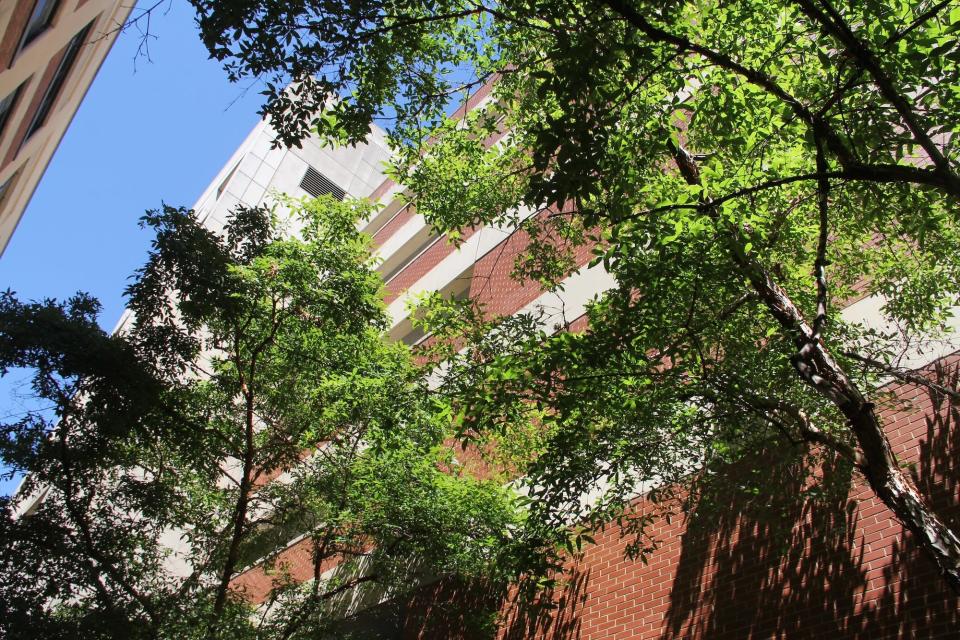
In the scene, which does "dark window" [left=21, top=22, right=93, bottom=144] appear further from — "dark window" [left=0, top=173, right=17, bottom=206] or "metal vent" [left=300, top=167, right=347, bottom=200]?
"metal vent" [left=300, top=167, right=347, bottom=200]

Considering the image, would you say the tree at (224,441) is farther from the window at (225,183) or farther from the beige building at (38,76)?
the window at (225,183)

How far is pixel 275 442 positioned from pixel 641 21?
910 cm

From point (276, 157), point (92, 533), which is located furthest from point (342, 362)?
point (276, 157)

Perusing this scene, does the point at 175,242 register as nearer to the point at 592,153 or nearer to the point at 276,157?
the point at 592,153

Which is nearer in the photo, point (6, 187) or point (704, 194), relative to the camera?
point (704, 194)

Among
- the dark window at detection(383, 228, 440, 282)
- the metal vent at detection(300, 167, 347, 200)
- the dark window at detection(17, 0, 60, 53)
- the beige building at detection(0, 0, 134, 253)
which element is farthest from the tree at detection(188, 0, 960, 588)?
the metal vent at detection(300, 167, 347, 200)

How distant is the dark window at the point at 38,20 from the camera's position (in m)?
10.8

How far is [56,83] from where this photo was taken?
48.5 feet

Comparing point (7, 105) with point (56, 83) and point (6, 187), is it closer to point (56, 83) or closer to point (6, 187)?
point (56, 83)

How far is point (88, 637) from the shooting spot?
8562mm

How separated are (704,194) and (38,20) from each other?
11169mm

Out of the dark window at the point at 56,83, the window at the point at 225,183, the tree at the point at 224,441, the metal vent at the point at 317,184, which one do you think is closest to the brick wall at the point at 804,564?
the tree at the point at 224,441

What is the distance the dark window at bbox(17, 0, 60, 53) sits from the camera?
10844 millimetres

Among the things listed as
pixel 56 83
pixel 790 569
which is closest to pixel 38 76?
pixel 56 83
